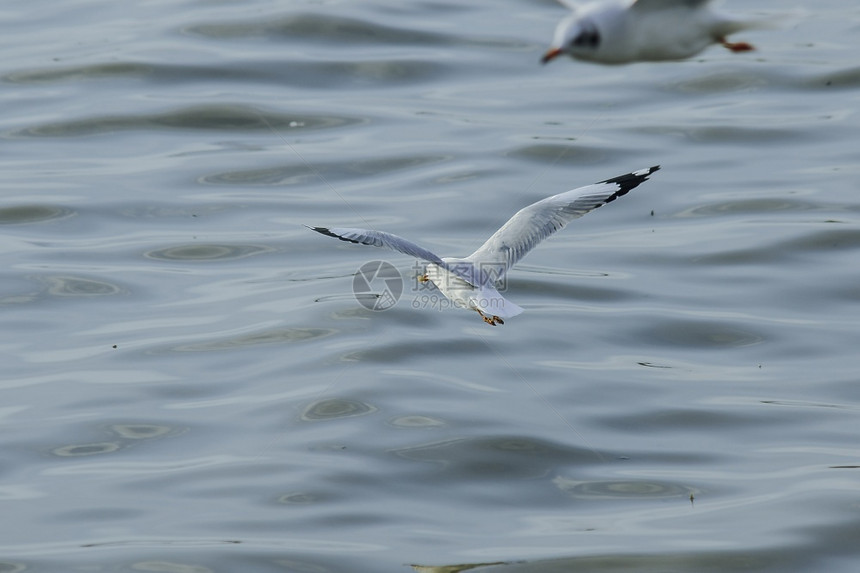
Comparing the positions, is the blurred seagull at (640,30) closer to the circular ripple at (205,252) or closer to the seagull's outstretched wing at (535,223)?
the seagull's outstretched wing at (535,223)

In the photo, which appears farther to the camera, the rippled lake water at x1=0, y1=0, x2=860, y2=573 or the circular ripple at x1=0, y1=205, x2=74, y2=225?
the circular ripple at x1=0, y1=205, x2=74, y2=225

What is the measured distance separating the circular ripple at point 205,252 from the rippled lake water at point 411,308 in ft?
0.12

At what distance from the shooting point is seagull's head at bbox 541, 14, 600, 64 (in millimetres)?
5461

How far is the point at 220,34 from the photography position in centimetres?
1941

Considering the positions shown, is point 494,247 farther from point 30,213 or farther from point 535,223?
point 30,213

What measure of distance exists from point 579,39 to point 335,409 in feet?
16.5

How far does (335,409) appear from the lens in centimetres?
997

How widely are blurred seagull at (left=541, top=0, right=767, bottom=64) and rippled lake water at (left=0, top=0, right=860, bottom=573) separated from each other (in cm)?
36

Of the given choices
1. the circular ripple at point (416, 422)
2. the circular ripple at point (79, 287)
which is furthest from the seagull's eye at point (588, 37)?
the circular ripple at point (79, 287)

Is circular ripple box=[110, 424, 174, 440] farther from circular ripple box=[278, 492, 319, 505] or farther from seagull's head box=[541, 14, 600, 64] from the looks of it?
seagull's head box=[541, 14, 600, 64]

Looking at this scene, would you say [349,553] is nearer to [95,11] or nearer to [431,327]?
[431,327]

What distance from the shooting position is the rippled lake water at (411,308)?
27.6 feet

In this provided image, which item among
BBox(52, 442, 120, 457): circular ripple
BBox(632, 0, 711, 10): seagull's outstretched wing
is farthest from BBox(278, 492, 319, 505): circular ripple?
BBox(632, 0, 711, 10): seagull's outstretched wing

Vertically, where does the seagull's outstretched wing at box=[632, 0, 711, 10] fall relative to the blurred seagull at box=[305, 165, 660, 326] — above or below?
above
